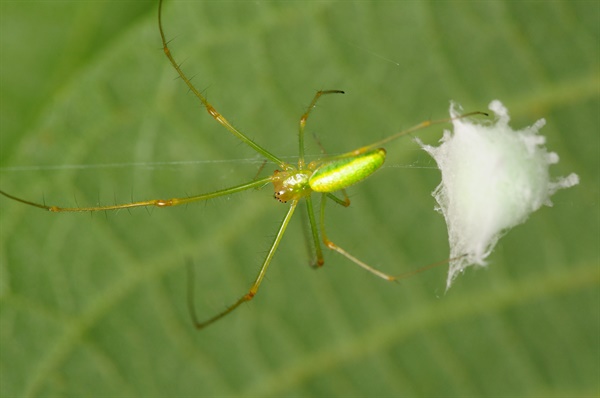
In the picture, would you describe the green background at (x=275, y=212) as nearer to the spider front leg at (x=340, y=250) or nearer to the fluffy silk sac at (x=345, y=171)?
the spider front leg at (x=340, y=250)

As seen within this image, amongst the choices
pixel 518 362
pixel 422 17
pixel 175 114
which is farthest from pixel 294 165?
pixel 518 362

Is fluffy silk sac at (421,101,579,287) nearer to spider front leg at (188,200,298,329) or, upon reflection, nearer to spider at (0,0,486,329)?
spider at (0,0,486,329)

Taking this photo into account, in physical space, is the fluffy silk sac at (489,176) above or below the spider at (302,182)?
below

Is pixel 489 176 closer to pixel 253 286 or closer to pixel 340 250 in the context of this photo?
pixel 340 250

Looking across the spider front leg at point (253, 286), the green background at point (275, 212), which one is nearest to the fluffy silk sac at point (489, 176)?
the green background at point (275, 212)

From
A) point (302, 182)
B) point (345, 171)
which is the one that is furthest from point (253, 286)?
point (345, 171)

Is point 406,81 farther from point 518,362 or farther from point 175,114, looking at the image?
point 518,362
